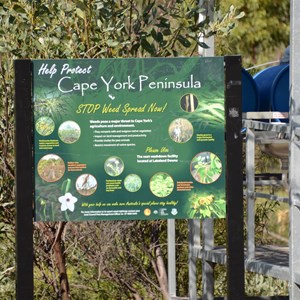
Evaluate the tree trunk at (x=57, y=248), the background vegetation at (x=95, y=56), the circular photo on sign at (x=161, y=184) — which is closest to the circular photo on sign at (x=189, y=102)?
the circular photo on sign at (x=161, y=184)

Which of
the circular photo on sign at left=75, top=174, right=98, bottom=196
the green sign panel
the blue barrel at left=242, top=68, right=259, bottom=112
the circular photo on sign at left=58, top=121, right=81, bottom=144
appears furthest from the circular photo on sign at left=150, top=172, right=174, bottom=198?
the blue barrel at left=242, top=68, right=259, bottom=112

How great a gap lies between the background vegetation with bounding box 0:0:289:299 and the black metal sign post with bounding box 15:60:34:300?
45.7 inches

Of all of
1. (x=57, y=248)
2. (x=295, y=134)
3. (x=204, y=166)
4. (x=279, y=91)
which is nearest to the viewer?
(x=204, y=166)

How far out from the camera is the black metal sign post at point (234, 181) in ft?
20.4

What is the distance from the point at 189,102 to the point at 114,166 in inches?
22.1

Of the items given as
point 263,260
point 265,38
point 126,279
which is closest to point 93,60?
point 263,260

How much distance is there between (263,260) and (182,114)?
1.79 meters

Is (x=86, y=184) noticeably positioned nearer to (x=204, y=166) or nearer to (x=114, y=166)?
(x=114, y=166)

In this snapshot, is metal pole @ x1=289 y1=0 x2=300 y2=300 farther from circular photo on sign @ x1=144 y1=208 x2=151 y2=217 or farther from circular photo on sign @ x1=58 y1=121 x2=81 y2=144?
circular photo on sign @ x1=58 y1=121 x2=81 y2=144

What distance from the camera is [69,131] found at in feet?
20.1

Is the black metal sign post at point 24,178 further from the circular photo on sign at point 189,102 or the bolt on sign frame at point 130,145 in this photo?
the circular photo on sign at point 189,102

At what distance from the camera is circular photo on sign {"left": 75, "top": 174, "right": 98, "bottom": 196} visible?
6.11 meters

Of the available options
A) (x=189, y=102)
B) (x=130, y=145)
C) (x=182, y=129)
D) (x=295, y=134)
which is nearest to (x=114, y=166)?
(x=130, y=145)

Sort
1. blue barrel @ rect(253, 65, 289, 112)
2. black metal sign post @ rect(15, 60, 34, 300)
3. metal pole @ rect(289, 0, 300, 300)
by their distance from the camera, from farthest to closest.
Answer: blue barrel @ rect(253, 65, 289, 112) < metal pole @ rect(289, 0, 300, 300) < black metal sign post @ rect(15, 60, 34, 300)
